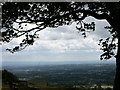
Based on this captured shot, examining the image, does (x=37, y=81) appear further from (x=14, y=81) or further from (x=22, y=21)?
(x=22, y=21)

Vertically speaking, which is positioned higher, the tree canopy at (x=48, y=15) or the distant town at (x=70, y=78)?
the tree canopy at (x=48, y=15)

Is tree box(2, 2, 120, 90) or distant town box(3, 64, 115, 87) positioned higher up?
tree box(2, 2, 120, 90)

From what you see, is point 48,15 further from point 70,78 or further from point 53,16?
point 70,78

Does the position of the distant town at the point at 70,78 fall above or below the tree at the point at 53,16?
below

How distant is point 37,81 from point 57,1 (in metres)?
9.77

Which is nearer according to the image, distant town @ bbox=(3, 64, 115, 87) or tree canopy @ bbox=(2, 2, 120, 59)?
tree canopy @ bbox=(2, 2, 120, 59)

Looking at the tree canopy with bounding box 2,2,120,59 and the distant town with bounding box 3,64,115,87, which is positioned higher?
the tree canopy with bounding box 2,2,120,59

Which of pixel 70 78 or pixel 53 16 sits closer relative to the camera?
pixel 53 16

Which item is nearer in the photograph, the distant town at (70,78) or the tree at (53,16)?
the tree at (53,16)

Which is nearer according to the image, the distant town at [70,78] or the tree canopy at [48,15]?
the tree canopy at [48,15]

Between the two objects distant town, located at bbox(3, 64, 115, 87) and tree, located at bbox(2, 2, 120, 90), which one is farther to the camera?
distant town, located at bbox(3, 64, 115, 87)

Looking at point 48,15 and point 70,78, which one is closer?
point 48,15

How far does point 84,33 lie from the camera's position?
38.4ft

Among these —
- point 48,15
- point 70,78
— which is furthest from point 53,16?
point 70,78
